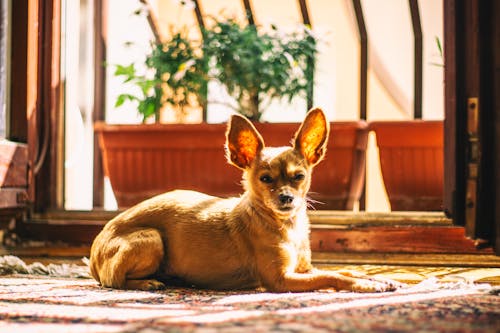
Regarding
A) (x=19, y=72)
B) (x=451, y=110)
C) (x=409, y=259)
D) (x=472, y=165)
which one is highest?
(x=19, y=72)

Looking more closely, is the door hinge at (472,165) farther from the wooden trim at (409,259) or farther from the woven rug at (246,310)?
the wooden trim at (409,259)

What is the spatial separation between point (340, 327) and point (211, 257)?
3.02 feet

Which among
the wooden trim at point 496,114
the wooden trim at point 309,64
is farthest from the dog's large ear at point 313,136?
the wooden trim at point 309,64

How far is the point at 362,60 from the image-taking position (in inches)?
165

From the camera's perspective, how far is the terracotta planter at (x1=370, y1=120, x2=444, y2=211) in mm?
3557

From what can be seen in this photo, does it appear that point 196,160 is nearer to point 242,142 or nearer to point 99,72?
point 99,72

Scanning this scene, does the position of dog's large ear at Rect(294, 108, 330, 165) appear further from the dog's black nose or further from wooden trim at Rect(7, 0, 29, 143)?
wooden trim at Rect(7, 0, 29, 143)

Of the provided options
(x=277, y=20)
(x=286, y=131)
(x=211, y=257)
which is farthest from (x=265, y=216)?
(x=277, y=20)

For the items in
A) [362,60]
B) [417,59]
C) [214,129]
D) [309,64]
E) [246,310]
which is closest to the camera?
[246,310]

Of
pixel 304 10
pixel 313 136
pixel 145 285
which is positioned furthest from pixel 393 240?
pixel 304 10

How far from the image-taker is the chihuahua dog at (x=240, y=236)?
2.23 m

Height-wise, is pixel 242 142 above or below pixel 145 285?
above

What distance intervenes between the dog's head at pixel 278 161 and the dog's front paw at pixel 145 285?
456mm

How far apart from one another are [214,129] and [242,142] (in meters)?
1.21
